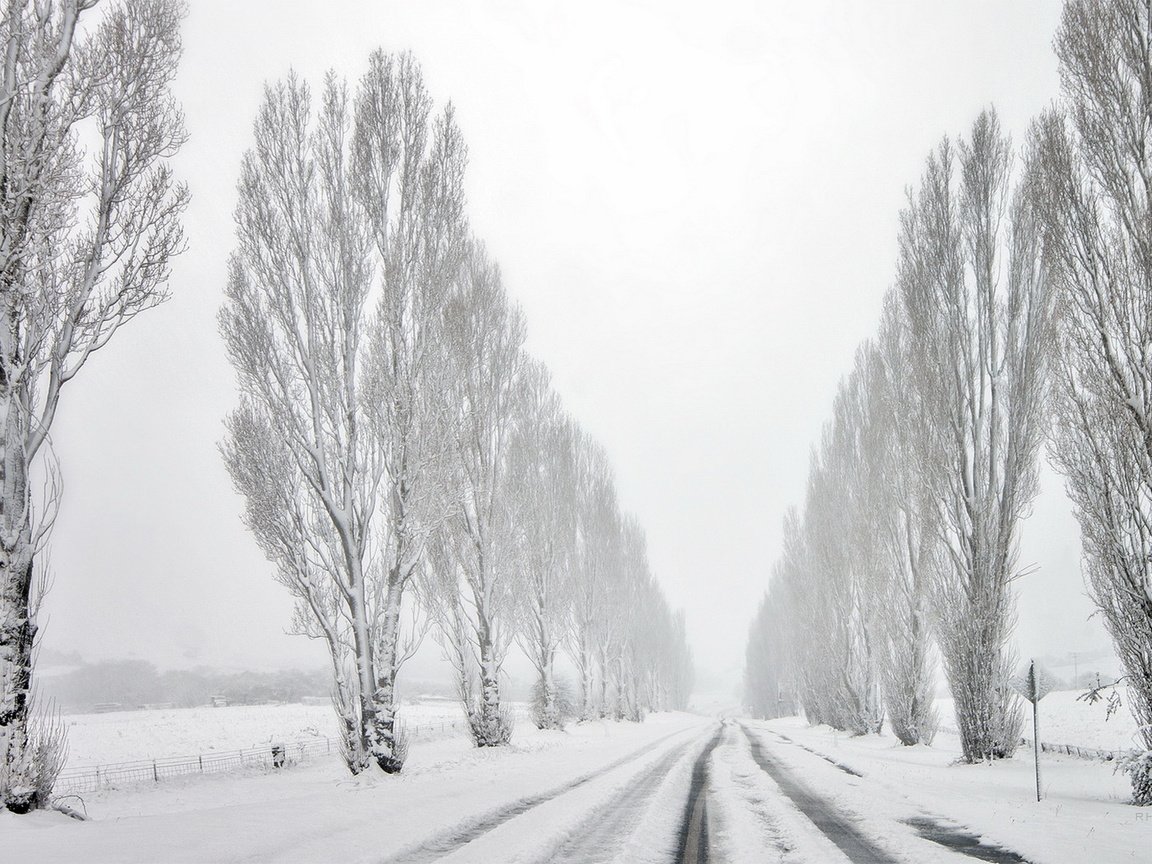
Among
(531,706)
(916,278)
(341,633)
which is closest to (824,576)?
(531,706)

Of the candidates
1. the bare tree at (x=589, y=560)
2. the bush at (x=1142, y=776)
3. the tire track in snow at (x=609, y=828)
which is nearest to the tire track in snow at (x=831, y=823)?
the tire track in snow at (x=609, y=828)

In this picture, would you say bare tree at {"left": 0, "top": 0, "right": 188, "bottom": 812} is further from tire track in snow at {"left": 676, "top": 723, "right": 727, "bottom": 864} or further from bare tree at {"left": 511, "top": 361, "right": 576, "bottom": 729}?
bare tree at {"left": 511, "top": 361, "right": 576, "bottom": 729}

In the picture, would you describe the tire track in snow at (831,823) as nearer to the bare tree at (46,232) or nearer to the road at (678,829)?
the road at (678,829)

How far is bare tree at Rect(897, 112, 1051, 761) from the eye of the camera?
1390 centimetres

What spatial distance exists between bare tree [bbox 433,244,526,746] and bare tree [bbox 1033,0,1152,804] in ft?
38.4

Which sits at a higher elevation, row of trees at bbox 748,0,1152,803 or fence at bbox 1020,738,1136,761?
row of trees at bbox 748,0,1152,803

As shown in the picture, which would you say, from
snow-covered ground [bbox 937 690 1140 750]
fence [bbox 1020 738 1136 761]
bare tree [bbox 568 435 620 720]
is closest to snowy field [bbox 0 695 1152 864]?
fence [bbox 1020 738 1136 761]

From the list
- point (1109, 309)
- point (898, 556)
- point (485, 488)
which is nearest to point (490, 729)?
point (485, 488)

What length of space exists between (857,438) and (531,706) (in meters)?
15.3

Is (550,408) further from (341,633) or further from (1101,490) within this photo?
(1101,490)

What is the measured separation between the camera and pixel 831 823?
7395 millimetres

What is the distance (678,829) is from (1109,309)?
28.6 ft

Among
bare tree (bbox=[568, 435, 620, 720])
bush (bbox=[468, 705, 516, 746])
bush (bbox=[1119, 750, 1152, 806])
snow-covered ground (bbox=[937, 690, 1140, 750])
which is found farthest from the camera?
bare tree (bbox=[568, 435, 620, 720])

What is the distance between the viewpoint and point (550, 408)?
2358 cm
